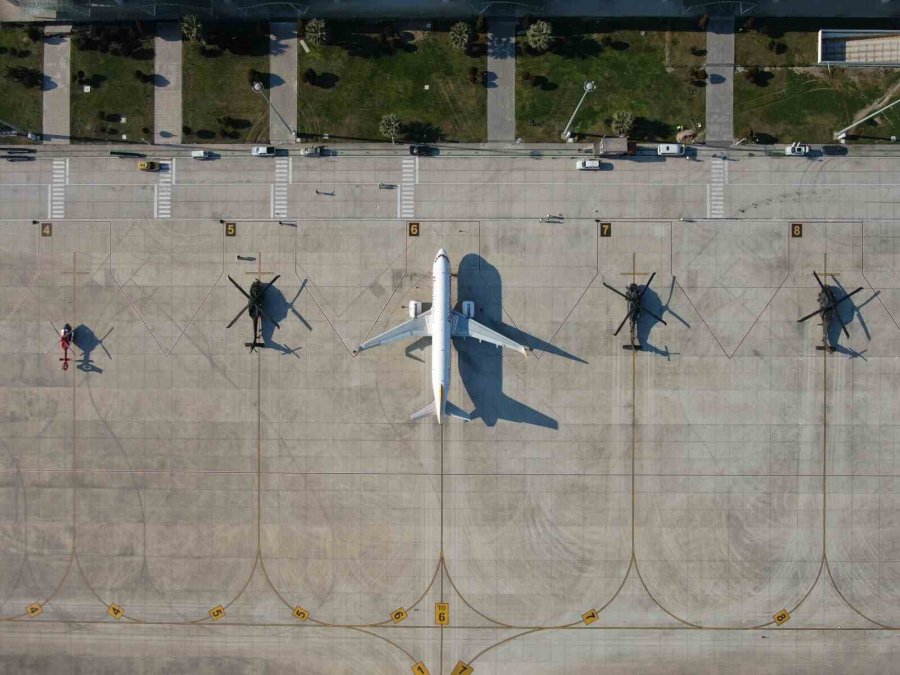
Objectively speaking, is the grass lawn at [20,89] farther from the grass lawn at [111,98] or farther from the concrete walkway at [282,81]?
the concrete walkway at [282,81]

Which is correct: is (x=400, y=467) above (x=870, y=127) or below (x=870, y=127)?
below

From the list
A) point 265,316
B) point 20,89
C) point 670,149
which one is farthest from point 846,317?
point 20,89

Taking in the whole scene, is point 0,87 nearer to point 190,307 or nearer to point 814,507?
point 190,307

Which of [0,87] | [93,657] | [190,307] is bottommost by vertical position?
[93,657]

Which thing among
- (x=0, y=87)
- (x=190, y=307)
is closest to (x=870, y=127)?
(x=190, y=307)

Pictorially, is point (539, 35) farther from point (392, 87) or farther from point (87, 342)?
point (87, 342)

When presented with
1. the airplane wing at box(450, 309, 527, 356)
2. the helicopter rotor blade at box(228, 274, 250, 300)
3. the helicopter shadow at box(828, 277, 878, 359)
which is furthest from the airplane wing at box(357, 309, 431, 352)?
the helicopter shadow at box(828, 277, 878, 359)
